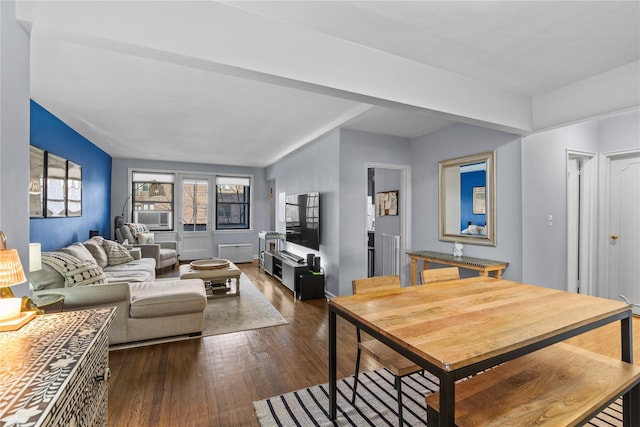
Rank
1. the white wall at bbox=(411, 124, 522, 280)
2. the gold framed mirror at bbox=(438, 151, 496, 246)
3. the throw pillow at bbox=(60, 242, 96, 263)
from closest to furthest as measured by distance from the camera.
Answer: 1. the white wall at bbox=(411, 124, 522, 280)
2. the throw pillow at bbox=(60, 242, 96, 263)
3. the gold framed mirror at bbox=(438, 151, 496, 246)

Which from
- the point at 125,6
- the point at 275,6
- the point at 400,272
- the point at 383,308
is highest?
the point at 275,6

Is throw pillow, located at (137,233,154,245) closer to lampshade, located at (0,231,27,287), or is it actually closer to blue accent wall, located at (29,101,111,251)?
blue accent wall, located at (29,101,111,251)

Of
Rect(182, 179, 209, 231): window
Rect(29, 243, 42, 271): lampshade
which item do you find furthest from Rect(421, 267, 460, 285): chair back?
Rect(182, 179, 209, 231): window

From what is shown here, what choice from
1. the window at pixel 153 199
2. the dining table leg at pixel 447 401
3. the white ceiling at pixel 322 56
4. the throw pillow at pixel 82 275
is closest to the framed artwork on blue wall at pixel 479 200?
the white ceiling at pixel 322 56

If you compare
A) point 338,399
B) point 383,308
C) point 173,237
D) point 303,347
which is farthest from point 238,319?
point 173,237

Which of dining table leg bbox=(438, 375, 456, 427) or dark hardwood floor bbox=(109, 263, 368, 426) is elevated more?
dining table leg bbox=(438, 375, 456, 427)

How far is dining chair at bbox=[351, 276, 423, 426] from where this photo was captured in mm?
1651

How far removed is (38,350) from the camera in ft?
3.25

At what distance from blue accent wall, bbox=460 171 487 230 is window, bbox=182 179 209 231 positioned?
621 cm

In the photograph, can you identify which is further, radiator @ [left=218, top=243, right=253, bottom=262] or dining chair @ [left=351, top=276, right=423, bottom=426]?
radiator @ [left=218, top=243, right=253, bottom=262]

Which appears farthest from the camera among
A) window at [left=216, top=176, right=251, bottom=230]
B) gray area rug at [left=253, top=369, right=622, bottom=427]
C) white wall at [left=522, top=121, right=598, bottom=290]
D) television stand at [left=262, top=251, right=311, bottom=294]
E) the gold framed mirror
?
window at [left=216, top=176, right=251, bottom=230]

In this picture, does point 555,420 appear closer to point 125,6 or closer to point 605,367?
point 605,367

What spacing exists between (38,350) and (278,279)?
15.3ft

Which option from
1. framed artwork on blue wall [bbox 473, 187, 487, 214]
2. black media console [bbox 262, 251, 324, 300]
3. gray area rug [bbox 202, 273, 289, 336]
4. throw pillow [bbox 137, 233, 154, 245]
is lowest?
gray area rug [bbox 202, 273, 289, 336]
